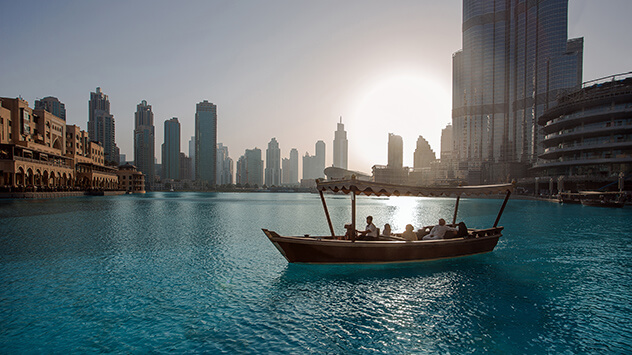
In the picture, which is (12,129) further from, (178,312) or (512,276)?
(512,276)

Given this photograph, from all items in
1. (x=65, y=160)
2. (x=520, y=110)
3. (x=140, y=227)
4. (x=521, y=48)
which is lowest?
(x=140, y=227)

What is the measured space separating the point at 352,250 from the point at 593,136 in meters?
86.2

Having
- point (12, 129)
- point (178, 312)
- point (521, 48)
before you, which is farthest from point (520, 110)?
point (12, 129)

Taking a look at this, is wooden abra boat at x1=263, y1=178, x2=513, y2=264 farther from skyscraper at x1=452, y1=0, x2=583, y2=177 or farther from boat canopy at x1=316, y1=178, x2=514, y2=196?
skyscraper at x1=452, y1=0, x2=583, y2=177

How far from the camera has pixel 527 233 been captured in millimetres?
25656

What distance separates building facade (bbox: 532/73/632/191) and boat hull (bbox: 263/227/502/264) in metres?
72.5

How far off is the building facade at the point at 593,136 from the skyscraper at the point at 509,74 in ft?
211

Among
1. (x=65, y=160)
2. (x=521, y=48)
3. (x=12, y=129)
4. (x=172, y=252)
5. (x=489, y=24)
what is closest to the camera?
(x=172, y=252)

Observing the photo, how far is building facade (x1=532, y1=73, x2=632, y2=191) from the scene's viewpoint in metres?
64.4

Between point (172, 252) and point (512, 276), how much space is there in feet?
57.5

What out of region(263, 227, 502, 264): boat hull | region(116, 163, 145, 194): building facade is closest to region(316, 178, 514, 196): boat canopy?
region(263, 227, 502, 264): boat hull

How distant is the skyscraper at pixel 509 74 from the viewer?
132875mm

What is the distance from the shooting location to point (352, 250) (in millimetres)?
13406

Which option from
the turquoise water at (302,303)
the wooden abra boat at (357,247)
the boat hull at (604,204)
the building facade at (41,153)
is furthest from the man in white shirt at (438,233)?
the building facade at (41,153)
